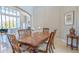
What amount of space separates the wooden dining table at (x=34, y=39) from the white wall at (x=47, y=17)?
0.52 ft

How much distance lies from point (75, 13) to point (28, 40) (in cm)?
103

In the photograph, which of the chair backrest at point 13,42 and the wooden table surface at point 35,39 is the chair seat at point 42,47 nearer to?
the wooden table surface at point 35,39

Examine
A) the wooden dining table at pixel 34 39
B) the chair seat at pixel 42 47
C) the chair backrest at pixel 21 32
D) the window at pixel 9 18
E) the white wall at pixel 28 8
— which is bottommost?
the chair seat at pixel 42 47

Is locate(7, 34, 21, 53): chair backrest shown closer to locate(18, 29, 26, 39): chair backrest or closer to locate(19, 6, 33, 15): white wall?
locate(18, 29, 26, 39): chair backrest

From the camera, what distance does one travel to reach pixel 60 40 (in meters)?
2.37

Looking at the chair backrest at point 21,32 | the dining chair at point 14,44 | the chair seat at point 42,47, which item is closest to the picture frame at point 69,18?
the chair seat at point 42,47

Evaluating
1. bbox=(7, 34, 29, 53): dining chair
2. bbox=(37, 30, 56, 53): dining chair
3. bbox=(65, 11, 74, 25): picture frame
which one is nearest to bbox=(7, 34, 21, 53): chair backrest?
bbox=(7, 34, 29, 53): dining chair

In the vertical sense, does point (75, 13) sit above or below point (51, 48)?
above

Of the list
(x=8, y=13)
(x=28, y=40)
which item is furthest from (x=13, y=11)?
(x=28, y=40)

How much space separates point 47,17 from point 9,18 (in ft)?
2.39

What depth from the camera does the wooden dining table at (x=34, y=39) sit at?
230 centimetres

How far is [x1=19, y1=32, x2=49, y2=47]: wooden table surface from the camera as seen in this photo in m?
2.30

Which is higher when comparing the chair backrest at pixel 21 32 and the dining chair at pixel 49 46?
the chair backrest at pixel 21 32
